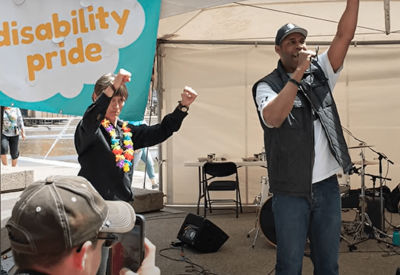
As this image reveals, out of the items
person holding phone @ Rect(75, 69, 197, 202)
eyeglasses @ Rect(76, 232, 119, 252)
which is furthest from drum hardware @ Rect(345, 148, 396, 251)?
eyeglasses @ Rect(76, 232, 119, 252)

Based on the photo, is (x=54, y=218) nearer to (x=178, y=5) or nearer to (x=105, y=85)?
(x=105, y=85)

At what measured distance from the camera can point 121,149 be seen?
2115 millimetres

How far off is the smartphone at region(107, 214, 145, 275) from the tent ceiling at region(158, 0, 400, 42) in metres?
3.75

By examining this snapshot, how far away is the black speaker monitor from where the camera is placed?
15.5ft

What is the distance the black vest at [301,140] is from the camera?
1922 mm

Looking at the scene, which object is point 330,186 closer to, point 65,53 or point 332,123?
point 332,123


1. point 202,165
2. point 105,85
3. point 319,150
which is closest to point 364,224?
point 202,165

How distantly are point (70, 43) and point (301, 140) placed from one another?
1215 millimetres

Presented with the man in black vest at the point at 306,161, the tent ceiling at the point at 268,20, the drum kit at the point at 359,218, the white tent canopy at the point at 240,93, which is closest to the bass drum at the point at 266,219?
the drum kit at the point at 359,218

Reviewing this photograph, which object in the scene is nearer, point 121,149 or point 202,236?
point 121,149

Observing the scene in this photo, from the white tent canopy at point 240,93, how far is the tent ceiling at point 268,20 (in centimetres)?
5

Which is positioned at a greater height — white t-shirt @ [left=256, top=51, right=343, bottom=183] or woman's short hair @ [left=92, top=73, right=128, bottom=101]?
woman's short hair @ [left=92, top=73, right=128, bottom=101]

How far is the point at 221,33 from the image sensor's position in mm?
6605

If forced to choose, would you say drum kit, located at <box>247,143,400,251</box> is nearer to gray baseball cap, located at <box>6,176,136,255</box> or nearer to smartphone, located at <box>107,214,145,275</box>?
smartphone, located at <box>107,214,145,275</box>
